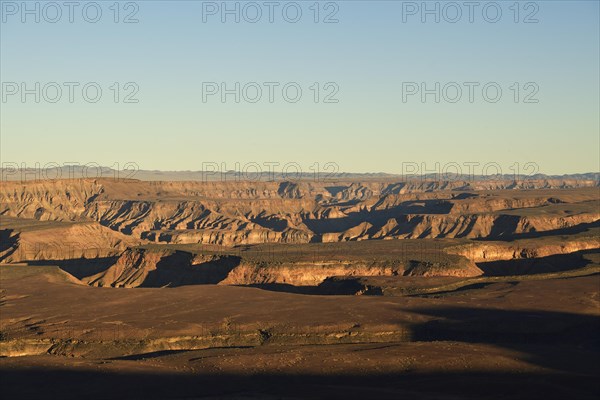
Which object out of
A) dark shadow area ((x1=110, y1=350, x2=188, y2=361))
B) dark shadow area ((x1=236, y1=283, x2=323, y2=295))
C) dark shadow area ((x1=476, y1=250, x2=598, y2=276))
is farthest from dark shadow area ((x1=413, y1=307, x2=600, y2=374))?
dark shadow area ((x1=476, y1=250, x2=598, y2=276))

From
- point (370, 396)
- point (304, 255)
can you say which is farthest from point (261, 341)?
point (304, 255)

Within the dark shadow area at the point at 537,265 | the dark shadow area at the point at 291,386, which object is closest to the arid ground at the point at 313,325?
the dark shadow area at the point at 291,386

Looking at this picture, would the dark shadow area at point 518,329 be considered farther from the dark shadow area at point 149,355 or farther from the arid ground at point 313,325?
the dark shadow area at point 149,355

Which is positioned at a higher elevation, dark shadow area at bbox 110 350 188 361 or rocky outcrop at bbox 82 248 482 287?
rocky outcrop at bbox 82 248 482 287

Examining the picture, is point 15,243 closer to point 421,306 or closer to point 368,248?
point 368,248

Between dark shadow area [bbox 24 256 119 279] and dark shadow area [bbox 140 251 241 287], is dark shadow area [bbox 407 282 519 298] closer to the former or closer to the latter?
dark shadow area [bbox 140 251 241 287]

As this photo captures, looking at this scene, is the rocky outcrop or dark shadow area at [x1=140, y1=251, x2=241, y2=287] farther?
dark shadow area at [x1=140, y1=251, x2=241, y2=287]
